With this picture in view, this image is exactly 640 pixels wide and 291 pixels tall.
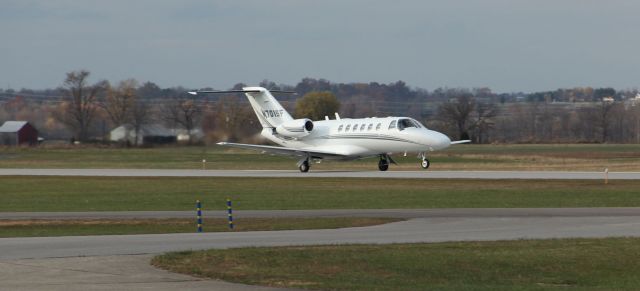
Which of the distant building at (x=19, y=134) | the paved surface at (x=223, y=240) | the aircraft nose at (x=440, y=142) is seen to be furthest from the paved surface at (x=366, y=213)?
the distant building at (x=19, y=134)

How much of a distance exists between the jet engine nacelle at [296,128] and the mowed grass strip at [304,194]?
7788mm

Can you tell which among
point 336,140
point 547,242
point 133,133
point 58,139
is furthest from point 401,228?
point 58,139

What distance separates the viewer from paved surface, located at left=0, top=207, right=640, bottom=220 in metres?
29.1

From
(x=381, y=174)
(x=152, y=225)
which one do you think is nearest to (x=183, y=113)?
(x=381, y=174)

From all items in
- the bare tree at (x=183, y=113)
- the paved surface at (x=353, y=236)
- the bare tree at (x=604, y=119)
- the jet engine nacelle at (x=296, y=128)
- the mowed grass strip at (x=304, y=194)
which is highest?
the bare tree at (x=183, y=113)

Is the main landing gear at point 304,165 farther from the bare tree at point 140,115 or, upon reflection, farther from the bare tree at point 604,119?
the bare tree at point 604,119

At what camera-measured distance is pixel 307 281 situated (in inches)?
640

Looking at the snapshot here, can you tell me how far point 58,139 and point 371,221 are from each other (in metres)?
74.3

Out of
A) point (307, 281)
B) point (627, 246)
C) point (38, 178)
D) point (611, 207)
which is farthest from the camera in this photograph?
point (38, 178)

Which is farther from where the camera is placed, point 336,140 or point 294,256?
point 336,140

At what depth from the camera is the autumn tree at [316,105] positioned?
83619 millimetres

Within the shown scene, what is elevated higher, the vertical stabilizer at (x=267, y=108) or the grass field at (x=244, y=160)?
the vertical stabilizer at (x=267, y=108)

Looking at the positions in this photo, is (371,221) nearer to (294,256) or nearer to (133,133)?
(294,256)

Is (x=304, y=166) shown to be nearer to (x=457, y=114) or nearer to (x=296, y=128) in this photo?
(x=296, y=128)
